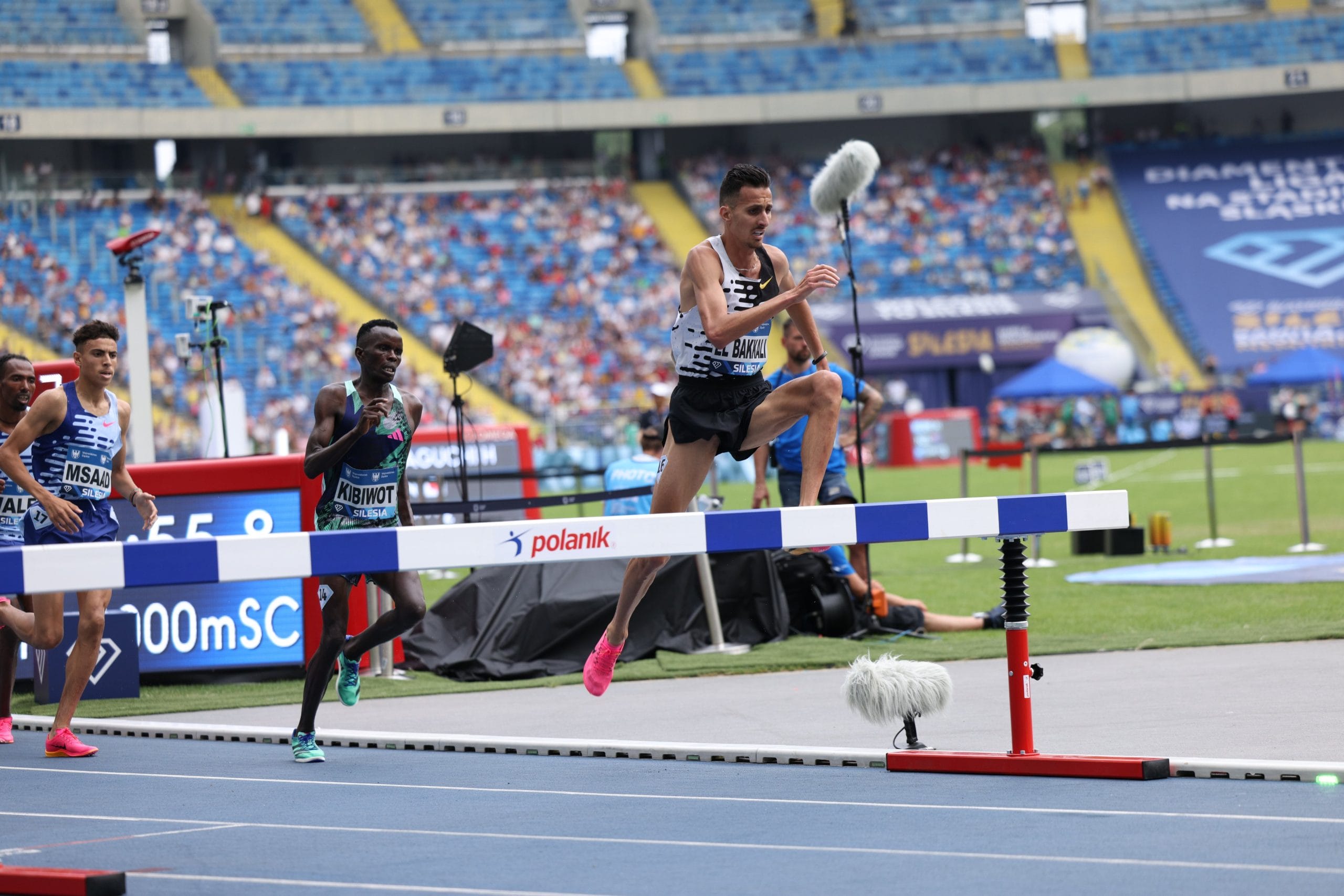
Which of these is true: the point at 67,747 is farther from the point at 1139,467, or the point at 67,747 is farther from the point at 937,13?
the point at 937,13

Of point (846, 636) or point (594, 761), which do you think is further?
point (846, 636)

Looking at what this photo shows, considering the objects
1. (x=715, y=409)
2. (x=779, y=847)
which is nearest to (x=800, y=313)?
(x=715, y=409)

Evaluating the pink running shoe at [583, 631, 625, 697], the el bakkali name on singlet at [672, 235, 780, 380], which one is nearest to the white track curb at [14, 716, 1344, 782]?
the pink running shoe at [583, 631, 625, 697]

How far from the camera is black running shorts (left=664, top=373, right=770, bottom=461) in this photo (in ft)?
20.7

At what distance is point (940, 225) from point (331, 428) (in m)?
41.6

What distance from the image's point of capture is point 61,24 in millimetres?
44719

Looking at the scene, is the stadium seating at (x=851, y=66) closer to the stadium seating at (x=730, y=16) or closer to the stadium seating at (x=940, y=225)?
the stadium seating at (x=730, y=16)

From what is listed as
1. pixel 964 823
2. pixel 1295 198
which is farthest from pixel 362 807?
pixel 1295 198

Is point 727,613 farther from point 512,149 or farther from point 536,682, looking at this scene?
point 512,149

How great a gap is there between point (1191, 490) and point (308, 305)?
859 inches

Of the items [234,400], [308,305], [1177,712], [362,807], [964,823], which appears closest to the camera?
[964,823]

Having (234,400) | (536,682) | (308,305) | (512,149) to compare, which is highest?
(512,149)

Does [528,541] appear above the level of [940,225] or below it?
below

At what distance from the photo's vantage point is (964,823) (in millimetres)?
5043
